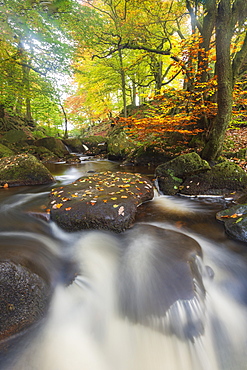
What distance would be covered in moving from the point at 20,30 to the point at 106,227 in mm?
8575

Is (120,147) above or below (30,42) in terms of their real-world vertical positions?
below

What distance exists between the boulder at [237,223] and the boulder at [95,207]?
163 cm

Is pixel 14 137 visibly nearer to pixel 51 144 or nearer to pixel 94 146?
pixel 51 144

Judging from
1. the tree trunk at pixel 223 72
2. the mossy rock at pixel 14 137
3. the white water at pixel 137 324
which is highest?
the tree trunk at pixel 223 72

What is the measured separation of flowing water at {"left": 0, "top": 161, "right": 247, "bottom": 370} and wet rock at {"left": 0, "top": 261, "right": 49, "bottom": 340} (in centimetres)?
9

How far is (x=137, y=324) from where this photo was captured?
1875 millimetres

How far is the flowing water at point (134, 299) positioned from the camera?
1596 mm

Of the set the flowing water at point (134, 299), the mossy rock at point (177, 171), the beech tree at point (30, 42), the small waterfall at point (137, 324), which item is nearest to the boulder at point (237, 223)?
the flowing water at point (134, 299)

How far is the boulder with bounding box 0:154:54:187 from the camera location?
541cm

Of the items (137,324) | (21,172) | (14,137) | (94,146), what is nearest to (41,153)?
(14,137)

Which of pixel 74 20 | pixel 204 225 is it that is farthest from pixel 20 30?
pixel 204 225

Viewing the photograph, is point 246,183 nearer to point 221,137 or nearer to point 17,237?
point 221,137

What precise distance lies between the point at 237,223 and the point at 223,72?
3664mm

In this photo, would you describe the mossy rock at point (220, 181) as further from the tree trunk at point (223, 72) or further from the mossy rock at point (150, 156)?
the mossy rock at point (150, 156)
